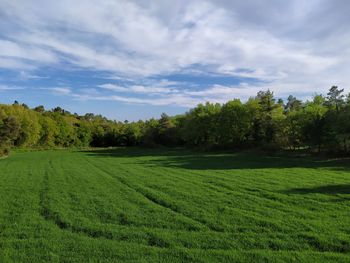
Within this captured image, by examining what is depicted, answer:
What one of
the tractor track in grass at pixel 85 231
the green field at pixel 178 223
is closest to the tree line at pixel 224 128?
the green field at pixel 178 223

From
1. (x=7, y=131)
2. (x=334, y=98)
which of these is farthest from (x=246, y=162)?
(x=7, y=131)

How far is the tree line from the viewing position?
45781mm

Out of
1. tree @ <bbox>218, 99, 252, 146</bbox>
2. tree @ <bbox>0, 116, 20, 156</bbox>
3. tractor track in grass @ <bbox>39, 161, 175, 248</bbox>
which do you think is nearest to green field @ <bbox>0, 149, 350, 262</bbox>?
tractor track in grass @ <bbox>39, 161, 175, 248</bbox>

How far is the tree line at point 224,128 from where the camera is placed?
150 ft

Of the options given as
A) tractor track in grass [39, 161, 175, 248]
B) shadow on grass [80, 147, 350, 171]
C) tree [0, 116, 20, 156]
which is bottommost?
tractor track in grass [39, 161, 175, 248]

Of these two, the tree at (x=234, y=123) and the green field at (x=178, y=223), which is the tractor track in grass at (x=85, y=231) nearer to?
the green field at (x=178, y=223)

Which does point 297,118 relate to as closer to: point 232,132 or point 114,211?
point 232,132

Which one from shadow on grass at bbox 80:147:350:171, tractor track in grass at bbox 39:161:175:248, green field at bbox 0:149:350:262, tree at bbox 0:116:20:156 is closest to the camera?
green field at bbox 0:149:350:262

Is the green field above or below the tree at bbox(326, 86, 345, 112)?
below

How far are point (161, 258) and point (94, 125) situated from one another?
11864 cm

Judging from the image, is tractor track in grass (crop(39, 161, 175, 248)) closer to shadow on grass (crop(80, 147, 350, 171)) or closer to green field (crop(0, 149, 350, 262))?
green field (crop(0, 149, 350, 262))

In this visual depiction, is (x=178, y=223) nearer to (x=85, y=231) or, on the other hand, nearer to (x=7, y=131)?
(x=85, y=231)

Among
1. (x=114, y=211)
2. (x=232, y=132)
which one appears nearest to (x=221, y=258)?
(x=114, y=211)

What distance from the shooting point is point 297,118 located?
51.4 metres
